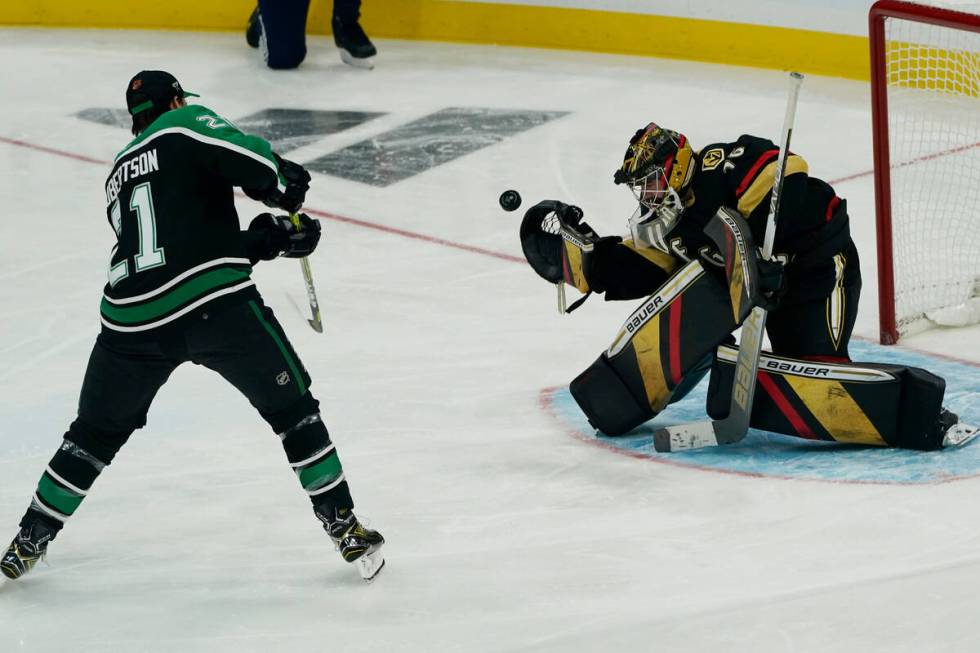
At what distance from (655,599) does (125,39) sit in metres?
7.46

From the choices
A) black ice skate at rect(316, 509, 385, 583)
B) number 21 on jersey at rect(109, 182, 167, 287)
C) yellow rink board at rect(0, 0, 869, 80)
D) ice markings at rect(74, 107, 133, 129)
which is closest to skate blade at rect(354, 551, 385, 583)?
black ice skate at rect(316, 509, 385, 583)

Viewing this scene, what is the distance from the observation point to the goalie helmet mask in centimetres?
365

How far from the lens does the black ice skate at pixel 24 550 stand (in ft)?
10.4

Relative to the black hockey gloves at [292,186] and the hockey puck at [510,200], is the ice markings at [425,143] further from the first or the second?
the black hockey gloves at [292,186]

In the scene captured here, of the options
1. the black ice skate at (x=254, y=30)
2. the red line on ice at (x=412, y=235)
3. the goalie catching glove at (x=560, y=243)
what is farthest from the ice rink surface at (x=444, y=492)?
the black ice skate at (x=254, y=30)

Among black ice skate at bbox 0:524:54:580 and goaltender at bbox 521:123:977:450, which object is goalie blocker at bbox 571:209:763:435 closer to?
goaltender at bbox 521:123:977:450

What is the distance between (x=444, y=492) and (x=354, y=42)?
541 centimetres

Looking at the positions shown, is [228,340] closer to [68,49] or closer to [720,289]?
[720,289]

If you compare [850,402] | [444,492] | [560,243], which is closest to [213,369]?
[444,492]

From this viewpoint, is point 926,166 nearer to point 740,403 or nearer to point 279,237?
point 740,403

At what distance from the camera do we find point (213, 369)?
307 centimetres

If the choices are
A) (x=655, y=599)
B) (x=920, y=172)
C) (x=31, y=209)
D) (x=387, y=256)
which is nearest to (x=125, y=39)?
(x=31, y=209)

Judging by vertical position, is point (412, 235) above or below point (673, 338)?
below

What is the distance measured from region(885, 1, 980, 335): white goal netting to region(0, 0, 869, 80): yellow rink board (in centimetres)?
225
